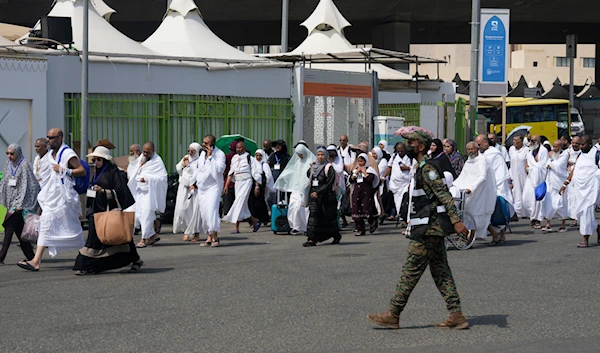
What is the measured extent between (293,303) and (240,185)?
26.5 ft

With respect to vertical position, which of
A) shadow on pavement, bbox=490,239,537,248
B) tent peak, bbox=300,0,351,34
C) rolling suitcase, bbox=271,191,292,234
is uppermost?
tent peak, bbox=300,0,351,34

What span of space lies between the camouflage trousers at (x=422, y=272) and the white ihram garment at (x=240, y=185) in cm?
924

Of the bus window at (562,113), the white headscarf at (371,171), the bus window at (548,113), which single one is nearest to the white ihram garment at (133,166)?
the white headscarf at (371,171)

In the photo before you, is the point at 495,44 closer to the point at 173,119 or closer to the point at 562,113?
the point at 173,119

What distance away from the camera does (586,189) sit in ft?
49.6

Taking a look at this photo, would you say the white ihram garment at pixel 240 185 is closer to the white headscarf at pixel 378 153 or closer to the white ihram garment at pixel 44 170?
the white headscarf at pixel 378 153

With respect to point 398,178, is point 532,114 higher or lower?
higher

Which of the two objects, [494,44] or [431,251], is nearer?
[431,251]

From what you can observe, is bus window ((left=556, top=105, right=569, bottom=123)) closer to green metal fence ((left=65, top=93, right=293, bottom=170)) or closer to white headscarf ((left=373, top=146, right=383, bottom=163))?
green metal fence ((left=65, top=93, right=293, bottom=170))

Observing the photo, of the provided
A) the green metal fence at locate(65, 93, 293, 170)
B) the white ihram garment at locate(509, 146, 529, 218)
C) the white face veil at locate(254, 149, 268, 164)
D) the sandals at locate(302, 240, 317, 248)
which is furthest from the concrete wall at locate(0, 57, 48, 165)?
the white ihram garment at locate(509, 146, 529, 218)

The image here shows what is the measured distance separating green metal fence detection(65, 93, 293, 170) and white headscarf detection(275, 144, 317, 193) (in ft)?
15.5

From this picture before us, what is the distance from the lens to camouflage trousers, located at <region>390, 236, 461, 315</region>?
8250mm

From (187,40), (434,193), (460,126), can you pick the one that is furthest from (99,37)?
(434,193)

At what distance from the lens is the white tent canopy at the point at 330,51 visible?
27594 mm
